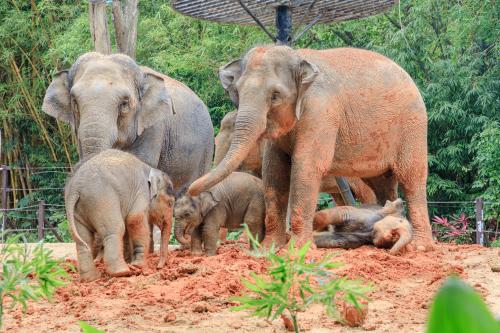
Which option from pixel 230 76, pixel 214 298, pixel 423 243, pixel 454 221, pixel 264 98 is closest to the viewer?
pixel 214 298

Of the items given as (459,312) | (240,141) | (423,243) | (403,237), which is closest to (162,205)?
(240,141)

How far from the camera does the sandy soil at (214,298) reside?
4672 mm

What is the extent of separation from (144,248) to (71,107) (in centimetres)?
179

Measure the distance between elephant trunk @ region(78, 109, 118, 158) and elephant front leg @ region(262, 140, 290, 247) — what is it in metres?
1.36

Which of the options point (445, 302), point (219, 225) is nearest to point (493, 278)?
point (219, 225)

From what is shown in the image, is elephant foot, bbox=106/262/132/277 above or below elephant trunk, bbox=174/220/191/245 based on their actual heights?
below

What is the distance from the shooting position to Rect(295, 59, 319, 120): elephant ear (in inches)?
270

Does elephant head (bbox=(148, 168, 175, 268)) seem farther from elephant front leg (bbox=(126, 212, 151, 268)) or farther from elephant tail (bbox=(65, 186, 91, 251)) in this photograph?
elephant tail (bbox=(65, 186, 91, 251))

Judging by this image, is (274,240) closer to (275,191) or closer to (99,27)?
(275,191)

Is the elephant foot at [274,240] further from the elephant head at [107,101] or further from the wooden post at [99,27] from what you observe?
the wooden post at [99,27]

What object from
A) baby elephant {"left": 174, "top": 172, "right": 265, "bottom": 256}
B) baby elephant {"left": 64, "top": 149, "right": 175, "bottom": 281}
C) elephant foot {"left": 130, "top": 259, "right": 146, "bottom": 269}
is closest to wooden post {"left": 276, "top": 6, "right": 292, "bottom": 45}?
baby elephant {"left": 174, "top": 172, "right": 265, "bottom": 256}

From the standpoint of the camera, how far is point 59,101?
7.70 meters

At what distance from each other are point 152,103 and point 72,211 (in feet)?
6.41

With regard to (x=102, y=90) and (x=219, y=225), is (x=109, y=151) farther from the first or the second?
(x=219, y=225)
